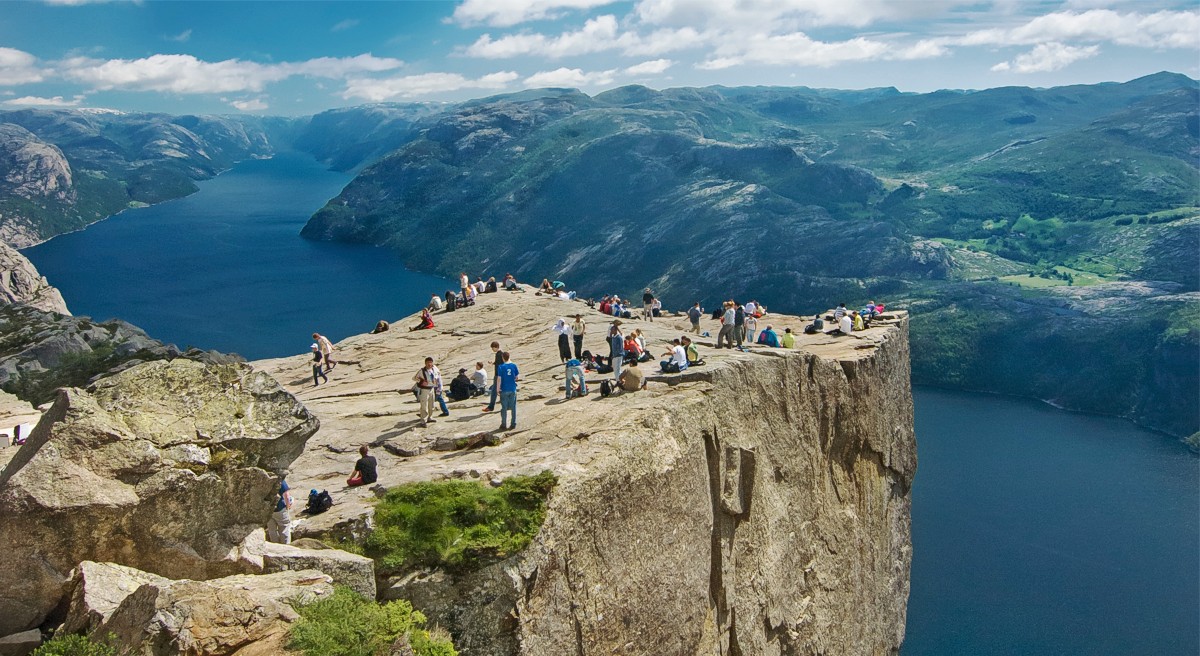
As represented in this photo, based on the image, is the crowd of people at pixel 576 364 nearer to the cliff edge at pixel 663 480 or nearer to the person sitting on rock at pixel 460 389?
the person sitting on rock at pixel 460 389

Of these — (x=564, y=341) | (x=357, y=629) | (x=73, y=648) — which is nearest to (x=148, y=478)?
(x=73, y=648)

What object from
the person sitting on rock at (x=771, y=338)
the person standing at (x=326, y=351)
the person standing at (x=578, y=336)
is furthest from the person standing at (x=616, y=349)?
the person standing at (x=326, y=351)

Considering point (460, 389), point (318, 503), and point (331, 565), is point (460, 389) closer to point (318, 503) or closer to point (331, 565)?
point (318, 503)

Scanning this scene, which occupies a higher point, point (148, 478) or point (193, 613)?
point (148, 478)

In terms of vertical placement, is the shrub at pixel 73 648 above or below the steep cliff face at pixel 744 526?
above

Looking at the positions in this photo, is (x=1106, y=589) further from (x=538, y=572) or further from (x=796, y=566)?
(x=538, y=572)

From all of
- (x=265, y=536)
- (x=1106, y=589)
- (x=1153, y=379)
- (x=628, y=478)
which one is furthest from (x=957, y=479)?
(x=265, y=536)
